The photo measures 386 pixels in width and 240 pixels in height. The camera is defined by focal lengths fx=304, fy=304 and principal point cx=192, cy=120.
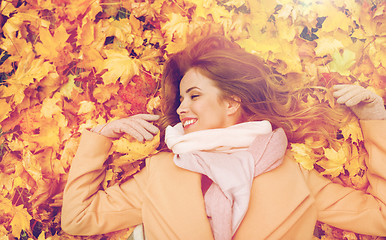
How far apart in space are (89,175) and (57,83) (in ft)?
2.04

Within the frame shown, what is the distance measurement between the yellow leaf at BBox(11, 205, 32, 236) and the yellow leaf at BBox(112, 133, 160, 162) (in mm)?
680

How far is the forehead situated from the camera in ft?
6.05

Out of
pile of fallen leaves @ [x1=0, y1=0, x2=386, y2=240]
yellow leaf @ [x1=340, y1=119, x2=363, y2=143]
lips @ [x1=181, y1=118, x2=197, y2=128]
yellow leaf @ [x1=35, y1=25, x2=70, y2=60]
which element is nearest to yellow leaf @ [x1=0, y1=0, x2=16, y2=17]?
pile of fallen leaves @ [x1=0, y1=0, x2=386, y2=240]

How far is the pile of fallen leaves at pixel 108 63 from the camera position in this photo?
189cm

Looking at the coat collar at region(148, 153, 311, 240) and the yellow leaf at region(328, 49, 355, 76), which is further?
the yellow leaf at region(328, 49, 355, 76)

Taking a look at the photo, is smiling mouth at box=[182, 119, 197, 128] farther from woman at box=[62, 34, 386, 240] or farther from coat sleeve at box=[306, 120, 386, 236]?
coat sleeve at box=[306, 120, 386, 236]

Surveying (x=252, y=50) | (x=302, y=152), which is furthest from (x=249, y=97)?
(x=302, y=152)

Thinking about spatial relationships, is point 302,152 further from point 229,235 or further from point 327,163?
point 229,235

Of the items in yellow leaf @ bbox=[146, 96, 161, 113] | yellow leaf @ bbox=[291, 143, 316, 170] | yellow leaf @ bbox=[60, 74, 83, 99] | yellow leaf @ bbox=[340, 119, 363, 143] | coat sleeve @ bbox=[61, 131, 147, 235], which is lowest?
coat sleeve @ bbox=[61, 131, 147, 235]

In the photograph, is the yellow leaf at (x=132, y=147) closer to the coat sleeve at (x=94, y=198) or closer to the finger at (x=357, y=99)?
the coat sleeve at (x=94, y=198)

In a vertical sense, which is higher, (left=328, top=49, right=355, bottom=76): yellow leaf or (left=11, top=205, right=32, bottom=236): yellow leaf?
(left=328, top=49, right=355, bottom=76): yellow leaf

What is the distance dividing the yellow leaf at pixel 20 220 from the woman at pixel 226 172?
30 centimetres

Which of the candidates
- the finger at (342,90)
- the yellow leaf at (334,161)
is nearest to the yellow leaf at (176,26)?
the finger at (342,90)

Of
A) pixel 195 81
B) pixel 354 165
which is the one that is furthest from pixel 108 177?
pixel 354 165
